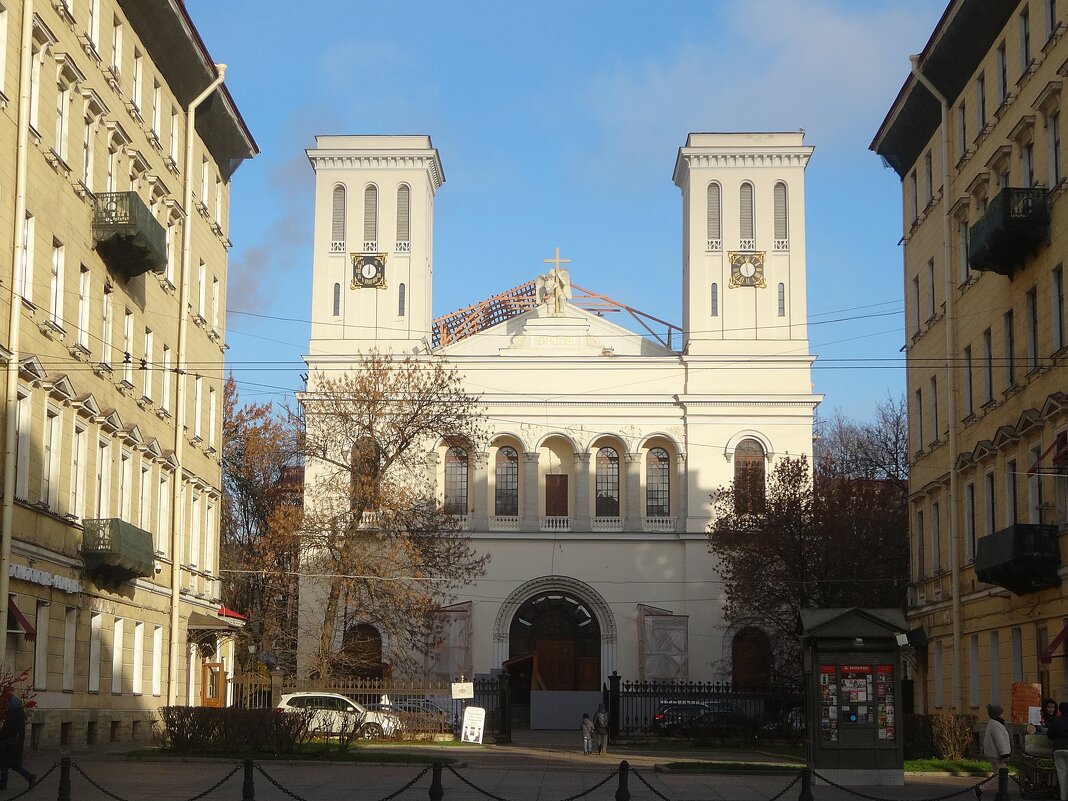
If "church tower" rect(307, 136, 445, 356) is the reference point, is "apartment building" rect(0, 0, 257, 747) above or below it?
below

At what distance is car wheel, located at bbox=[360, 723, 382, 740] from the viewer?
135ft

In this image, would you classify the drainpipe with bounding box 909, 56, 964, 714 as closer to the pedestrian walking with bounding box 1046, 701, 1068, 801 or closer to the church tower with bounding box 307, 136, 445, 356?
the pedestrian walking with bounding box 1046, 701, 1068, 801

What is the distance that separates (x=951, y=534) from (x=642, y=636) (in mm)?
28104

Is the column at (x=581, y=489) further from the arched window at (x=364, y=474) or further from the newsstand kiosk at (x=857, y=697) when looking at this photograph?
the newsstand kiosk at (x=857, y=697)

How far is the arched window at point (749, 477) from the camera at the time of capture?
5827 cm

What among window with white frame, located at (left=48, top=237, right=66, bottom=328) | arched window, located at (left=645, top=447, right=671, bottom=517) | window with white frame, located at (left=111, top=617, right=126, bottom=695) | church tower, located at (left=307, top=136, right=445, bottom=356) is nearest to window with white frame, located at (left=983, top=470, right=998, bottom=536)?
window with white frame, located at (left=111, top=617, right=126, bottom=695)

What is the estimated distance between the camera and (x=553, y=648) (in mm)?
68375

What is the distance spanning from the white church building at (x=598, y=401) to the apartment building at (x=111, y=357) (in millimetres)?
22151

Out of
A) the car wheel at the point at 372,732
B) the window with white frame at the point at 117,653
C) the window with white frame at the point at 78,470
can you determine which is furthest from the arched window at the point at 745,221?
the window with white frame at the point at 78,470

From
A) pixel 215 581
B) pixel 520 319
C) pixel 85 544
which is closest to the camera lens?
pixel 85 544

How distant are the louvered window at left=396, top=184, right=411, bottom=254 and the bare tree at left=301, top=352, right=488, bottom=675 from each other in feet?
50.5

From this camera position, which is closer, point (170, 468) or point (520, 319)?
point (170, 468)

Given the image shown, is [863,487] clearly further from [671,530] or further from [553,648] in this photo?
[553,648]

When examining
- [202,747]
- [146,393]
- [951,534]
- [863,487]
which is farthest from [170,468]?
[863,487]
